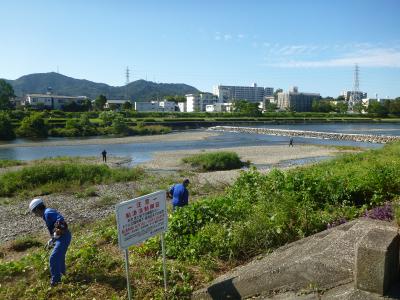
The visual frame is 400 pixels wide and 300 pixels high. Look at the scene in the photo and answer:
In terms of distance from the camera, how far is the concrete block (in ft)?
12.2

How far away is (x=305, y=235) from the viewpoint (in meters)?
6.46

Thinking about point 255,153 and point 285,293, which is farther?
point 255,153

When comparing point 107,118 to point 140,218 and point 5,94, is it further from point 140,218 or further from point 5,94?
point 140,218

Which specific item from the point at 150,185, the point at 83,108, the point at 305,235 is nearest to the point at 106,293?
the point at 305,235

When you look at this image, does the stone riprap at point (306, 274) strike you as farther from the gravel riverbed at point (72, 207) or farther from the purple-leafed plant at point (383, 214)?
the gravel riverbed at point (72, 207)

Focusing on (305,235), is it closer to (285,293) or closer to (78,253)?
(285,293)

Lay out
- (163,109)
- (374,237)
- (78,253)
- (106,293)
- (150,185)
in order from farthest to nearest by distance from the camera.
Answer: (163,109)
(150,185)
(78,253)
(106,293)
(374,237)

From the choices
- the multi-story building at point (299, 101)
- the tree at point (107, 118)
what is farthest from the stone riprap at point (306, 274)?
the multi-story building at point (299, 101)

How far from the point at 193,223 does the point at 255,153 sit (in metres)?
39.0

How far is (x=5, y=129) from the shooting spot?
6950 cm

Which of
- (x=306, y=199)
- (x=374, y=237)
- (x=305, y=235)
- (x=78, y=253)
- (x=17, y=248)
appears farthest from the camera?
(x=17, y=248)

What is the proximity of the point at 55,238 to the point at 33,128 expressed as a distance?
73.4m

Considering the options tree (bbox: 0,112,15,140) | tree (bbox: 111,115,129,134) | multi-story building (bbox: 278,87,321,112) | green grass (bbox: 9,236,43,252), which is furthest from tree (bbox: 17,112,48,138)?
multi-story building (bbox: 278,87,321,112)

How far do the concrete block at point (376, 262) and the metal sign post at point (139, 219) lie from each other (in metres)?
2.69
